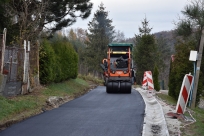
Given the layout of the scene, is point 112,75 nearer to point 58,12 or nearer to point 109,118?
point 58,12

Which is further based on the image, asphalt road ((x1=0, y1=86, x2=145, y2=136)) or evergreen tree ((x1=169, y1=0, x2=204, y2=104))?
evergreen tree ((x1=169, y1=0, x2=204, y2=104))

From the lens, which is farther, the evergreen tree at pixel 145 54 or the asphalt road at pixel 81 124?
the evergreen tree at pixel 145 54

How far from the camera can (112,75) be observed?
23.3m

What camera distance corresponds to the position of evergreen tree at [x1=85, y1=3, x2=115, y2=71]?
52469mm

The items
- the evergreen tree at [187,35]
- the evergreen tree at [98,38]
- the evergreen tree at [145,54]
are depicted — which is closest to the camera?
the evergreen tree at [187,35]

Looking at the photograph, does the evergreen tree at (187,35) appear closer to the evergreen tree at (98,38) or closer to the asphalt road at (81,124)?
the asphalt road at (81,124)

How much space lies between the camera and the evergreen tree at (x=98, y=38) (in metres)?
52.5

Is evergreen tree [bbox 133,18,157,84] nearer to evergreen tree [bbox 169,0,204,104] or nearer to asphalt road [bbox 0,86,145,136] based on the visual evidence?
evergreen tree [bbox 169,0,204,104]

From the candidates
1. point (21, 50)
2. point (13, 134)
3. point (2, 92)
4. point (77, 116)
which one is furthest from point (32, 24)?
point (13, 134)

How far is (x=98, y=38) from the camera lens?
176 feet

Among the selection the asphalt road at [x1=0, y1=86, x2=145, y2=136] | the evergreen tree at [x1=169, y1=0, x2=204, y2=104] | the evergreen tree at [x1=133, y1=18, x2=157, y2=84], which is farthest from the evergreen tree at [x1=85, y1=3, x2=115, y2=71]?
the asphalt road at [x1=0, y1=86, x2=145, y2=136]

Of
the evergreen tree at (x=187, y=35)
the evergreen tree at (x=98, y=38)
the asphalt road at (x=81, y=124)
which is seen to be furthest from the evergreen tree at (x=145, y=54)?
the asphalt road at (x=81, y=124)

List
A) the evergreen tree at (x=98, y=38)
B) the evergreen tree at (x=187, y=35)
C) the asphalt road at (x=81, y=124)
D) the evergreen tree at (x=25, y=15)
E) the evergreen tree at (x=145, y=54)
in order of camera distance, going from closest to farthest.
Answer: the asphalt road at (x=81, y=124) < the evergreen tree at (x=25, y=15) < the evergreen tree at (x=187, y=35) < the evergreen tree at (x=145, y=54) < the evergreen tree at (x=98, y=38)

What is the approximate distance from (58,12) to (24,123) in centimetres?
1387
